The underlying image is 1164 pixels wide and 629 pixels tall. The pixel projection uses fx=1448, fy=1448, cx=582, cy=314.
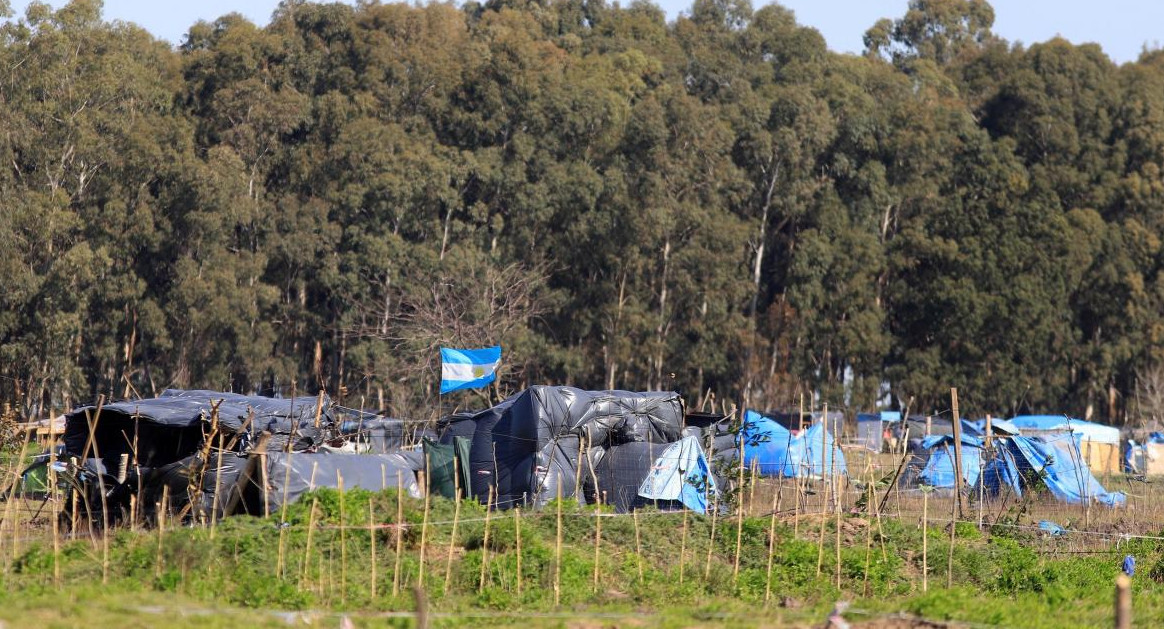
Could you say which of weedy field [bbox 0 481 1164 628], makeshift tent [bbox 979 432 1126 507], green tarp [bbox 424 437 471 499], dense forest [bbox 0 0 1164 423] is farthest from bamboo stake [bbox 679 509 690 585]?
dense forest [bbox 0 0 1164 423]

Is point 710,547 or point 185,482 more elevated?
point 185,482

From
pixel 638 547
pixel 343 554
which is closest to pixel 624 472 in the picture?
pixel 638 547

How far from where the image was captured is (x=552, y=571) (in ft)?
42.3

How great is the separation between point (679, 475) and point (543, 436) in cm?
190

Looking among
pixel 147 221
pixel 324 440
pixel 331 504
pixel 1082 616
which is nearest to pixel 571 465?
pixel 324 440

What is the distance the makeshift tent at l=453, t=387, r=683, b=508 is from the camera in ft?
62.0

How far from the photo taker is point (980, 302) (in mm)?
43562

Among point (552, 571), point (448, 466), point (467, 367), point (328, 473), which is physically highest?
point (467, 367)

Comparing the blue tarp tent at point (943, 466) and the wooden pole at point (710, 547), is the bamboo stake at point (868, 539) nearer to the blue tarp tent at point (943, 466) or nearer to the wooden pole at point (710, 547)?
the wooden pole at point (710, 547)

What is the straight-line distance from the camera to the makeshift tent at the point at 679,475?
744 inches

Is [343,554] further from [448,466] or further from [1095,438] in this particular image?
[1095,438]

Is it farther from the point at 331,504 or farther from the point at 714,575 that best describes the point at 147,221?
the point at 714,575

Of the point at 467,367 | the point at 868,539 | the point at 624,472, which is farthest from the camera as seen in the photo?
the point at 467,367

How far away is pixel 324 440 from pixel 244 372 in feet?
72.5
